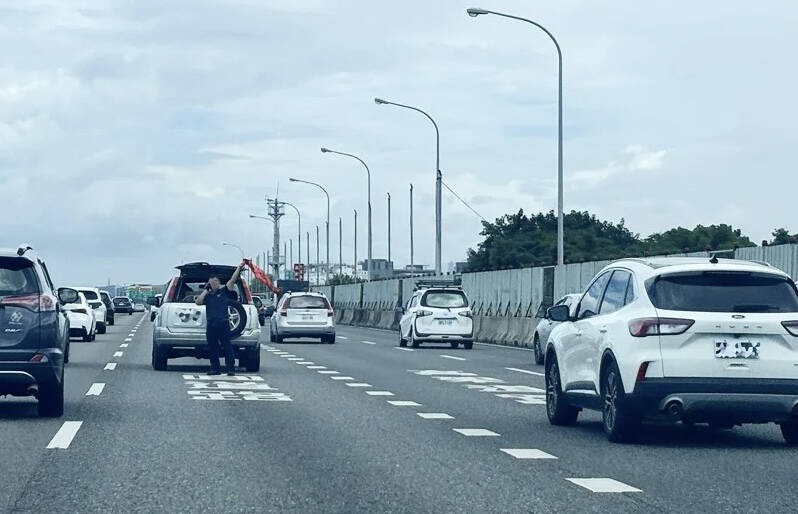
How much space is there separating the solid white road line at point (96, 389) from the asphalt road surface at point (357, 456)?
0.02 m

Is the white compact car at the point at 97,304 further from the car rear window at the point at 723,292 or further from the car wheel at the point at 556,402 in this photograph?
the car rear window at the point at 723,292

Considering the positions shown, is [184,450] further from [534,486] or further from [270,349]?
[270,349]

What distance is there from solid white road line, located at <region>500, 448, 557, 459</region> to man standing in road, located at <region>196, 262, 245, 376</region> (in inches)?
429

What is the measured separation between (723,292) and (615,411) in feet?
4.26

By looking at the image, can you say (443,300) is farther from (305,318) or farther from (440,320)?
(305,318)

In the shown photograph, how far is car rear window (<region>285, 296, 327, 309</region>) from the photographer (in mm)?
40188

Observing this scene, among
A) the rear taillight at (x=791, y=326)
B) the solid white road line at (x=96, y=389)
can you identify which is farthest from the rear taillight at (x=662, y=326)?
the solid white road line at (x=96, y=389)

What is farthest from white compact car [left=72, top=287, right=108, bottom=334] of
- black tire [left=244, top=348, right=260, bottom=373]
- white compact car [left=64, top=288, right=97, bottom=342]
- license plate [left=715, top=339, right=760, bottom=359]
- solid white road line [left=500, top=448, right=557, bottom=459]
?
license plate [left=715, top=339, right=760, bottom=359]

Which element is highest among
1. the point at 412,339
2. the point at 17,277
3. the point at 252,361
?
the point at 17,277

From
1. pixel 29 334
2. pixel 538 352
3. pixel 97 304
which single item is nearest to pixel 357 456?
pixel 29 334

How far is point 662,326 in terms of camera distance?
474 inches

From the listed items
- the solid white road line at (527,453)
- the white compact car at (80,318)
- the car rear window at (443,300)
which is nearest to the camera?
the solid white road line at (527,453)

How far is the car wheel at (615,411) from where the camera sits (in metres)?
12.2

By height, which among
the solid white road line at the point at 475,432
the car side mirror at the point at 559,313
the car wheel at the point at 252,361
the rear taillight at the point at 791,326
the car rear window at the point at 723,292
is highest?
the car rear window at the point at 723,292
